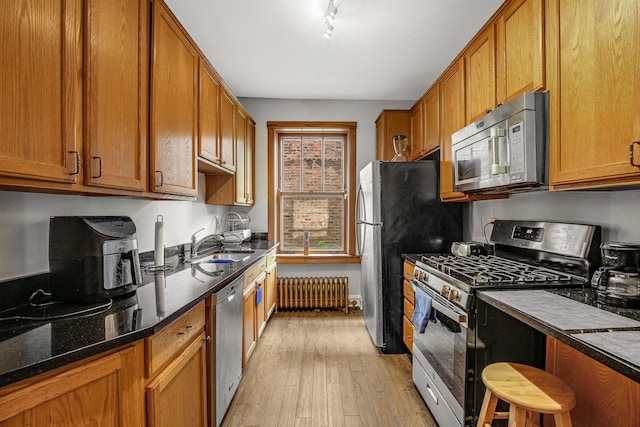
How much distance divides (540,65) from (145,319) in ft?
6.89

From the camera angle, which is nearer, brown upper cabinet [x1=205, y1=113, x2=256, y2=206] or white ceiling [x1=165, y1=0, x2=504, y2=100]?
A: white ceiling [x1=165, y1=0, x2=504, y2=100]

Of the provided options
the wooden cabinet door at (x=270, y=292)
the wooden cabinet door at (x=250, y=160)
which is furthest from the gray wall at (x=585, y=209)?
the wooden cabinet door at (x=250, y=160)

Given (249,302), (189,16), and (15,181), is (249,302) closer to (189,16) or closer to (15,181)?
Result: (15,181)

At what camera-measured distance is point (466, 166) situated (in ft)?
7.73

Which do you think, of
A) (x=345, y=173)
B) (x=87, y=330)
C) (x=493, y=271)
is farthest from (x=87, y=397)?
(x=345, y=173)

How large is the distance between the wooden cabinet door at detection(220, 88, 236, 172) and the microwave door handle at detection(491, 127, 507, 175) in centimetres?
210

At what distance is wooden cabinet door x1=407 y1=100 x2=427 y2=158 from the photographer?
3407 millimetres

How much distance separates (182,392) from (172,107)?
154 cm

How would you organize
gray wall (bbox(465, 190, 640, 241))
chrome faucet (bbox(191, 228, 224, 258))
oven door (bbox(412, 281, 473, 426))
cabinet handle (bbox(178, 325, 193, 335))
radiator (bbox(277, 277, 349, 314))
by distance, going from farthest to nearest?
radiator (bbox(277, 277, 349, 314)) → chrome faucet (bbox(191, 228, 224, 258)) → oven door (bbox(412, 281, 473, 426)) → gray wall (bbox(465, 190, 640, 241)) → cabinet handle (bbox(178, 325, 193, 335))

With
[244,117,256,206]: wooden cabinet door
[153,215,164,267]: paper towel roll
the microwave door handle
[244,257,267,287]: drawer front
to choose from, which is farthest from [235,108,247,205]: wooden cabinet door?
the microwave door handle

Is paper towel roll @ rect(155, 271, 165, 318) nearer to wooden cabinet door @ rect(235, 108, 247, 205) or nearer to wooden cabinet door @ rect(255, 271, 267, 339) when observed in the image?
wooden cabinet door @ rect(255, 271, 267, 339)

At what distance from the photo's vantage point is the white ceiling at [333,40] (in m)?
2.37

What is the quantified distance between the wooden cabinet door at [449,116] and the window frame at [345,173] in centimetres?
156

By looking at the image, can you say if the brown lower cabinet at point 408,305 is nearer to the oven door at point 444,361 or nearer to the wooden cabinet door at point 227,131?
the oven door at point 444,361
